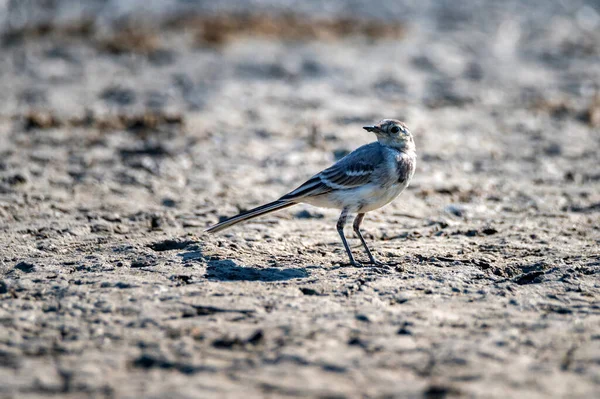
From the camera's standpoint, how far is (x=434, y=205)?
8.19m

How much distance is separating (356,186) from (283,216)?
1441mm

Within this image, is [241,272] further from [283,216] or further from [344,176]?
[283,216]

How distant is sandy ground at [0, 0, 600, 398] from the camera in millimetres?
4363

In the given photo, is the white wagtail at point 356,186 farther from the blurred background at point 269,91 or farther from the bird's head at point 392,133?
the blurred background at point 269,91

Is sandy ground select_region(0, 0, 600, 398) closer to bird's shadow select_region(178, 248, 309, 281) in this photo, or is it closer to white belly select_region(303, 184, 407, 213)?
bird's shadow select_region(178, 248, 309, 281)

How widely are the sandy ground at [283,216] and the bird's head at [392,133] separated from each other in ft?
3.06

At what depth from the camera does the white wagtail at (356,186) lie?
256 inches

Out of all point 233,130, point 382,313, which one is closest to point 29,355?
point 382,313

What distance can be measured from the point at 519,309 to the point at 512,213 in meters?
2.94

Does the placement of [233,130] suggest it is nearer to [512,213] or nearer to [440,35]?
[512,213]

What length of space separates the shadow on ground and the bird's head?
1.62 m

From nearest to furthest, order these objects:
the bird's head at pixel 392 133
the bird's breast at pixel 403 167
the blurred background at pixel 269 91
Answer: the bird's breast at pixel 403 167 < the bird's head at pixel 392 133 < the blurred background at pixel 269 91

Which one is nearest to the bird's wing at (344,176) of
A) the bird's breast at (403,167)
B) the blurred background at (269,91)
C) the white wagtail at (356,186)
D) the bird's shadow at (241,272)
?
the white wagtail at (356,186)

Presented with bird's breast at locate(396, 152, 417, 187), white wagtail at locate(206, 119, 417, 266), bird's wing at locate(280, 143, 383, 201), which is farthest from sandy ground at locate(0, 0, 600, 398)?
bird's breast at locate(396, 152, 417, 187)
